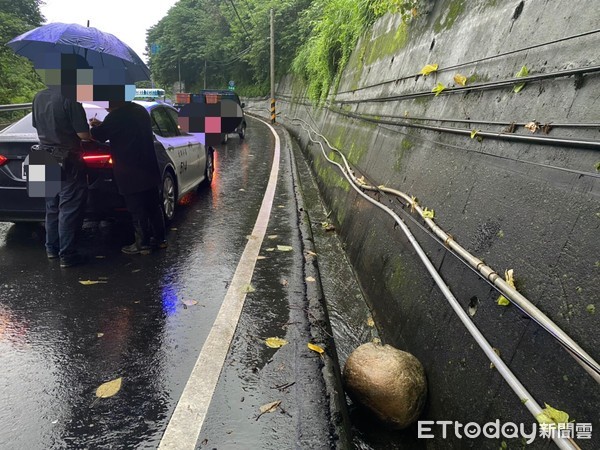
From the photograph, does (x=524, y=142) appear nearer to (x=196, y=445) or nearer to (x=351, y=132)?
(x=196, y=445)

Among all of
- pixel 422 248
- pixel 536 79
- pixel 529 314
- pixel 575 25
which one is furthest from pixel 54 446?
pixel 575 25

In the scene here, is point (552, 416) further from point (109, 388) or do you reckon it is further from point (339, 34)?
point (339, 34)

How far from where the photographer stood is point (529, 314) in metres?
1.78

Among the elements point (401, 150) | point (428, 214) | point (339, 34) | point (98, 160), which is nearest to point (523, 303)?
point (428, 214)

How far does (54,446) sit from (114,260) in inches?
109

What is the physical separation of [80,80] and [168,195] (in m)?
2.14

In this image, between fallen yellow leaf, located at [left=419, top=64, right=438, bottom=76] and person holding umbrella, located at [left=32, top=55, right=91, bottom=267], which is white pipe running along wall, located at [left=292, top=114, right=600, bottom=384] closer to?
fallen yellow leaf, located at [left=419, top=64, right=438, bottom=76]

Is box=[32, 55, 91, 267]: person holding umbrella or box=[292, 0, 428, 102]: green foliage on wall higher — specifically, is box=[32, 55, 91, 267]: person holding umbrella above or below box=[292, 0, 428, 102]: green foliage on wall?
below

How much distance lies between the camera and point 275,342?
3.00 metres

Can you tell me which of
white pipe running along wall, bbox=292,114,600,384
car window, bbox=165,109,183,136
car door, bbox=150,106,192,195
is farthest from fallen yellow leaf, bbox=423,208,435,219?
car window, bbox=165,109,183,136

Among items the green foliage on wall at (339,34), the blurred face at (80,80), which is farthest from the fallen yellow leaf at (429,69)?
the blurred face at (80,80)

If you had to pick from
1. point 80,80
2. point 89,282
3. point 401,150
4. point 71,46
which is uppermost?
point 71,46

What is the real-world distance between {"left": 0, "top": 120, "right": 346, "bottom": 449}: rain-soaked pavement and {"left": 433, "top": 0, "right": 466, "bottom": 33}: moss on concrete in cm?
295

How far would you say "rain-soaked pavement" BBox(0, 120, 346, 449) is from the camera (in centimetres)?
221
